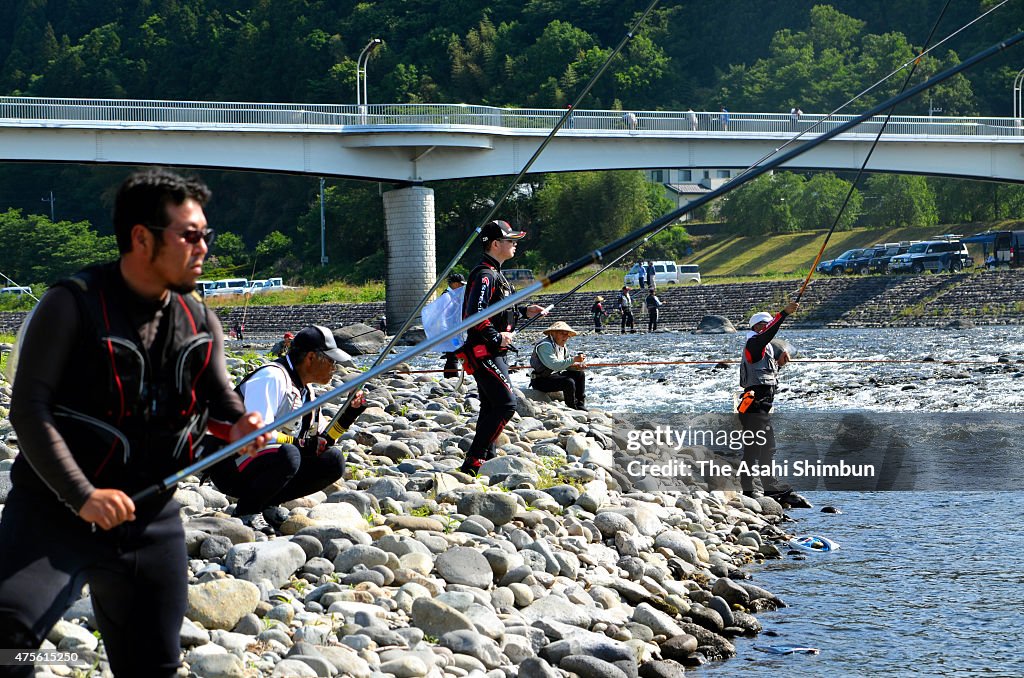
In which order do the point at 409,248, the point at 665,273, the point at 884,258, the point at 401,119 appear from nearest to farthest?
the point at 401,119 < the point at 409,248 < the point at 884,258 < the point at 665,273

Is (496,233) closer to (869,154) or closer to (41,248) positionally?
(869,154)

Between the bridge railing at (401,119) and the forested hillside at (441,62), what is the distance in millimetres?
32012

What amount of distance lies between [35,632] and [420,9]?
103691mm

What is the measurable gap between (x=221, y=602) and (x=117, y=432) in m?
2.13

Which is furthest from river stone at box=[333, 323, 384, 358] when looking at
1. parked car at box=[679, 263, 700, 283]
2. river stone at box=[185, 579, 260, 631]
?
river stone at box=[185, 579, 260, 631]

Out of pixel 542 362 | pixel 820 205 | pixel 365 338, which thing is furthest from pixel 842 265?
pixel 542 362

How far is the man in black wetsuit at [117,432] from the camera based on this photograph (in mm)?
3096

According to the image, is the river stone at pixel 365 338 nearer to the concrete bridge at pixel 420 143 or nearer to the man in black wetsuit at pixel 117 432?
the concrete bridge at pixel 420 143

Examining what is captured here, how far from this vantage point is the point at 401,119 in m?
44.7

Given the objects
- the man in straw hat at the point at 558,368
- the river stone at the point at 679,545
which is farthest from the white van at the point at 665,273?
the river stone at the point at 679,545

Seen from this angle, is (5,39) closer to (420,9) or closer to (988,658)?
(420,9)

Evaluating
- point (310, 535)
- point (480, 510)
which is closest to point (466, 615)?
point (310, 535)

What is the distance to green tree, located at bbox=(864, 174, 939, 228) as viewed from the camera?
72625mm

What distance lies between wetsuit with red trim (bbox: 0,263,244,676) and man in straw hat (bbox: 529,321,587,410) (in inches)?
414
